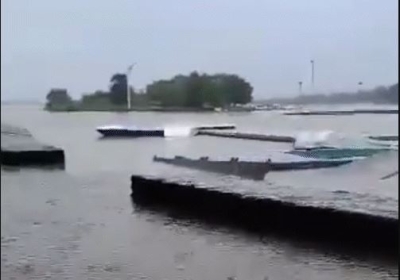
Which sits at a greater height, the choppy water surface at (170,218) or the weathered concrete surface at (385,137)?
the weathered concrete surface at (385,137)

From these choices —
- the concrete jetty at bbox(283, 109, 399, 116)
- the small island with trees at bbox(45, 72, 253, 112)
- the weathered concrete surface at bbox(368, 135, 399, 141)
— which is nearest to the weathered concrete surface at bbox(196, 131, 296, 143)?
the small island with trees at bbox(45, 72, 253, 112)

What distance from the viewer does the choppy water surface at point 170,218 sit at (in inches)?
47.6

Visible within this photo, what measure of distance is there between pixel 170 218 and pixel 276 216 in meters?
0.37

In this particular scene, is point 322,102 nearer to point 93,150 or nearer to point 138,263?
point 138,263

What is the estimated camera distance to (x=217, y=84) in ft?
4.76

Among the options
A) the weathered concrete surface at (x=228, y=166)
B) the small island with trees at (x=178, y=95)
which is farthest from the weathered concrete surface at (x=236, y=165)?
the small island with trees at (x=178, y=95)

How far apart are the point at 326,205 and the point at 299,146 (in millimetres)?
184

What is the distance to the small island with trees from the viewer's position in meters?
1.35

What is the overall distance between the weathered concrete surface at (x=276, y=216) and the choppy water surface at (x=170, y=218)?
0.04 metres

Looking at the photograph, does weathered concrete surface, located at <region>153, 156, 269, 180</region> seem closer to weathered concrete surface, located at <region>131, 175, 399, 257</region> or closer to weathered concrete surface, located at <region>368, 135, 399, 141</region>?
weathered concrete surface, located at <region>131, 175, 399, 257</region>

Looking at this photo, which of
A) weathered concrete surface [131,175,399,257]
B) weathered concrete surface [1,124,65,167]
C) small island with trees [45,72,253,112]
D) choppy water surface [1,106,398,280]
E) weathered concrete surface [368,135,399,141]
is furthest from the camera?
weathered concrete surface [131,175,399,257]

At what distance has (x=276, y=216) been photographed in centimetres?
174

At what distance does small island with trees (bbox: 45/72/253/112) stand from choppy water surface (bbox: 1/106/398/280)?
48mm

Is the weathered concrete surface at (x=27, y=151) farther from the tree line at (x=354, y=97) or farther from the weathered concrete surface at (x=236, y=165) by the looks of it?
the weathered concrete surface at (x=236, y=165)
